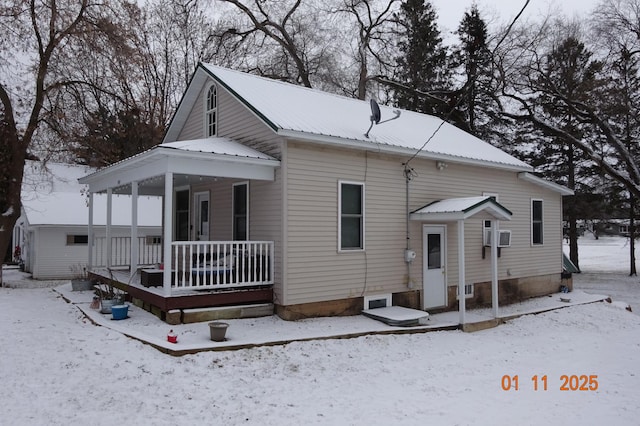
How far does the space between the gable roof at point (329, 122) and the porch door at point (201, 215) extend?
2.48 metres

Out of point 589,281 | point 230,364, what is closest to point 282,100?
point 230,364

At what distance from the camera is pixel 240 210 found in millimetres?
10703

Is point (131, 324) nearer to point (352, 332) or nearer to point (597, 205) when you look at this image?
point (352, 332)

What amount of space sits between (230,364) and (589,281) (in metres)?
20.4

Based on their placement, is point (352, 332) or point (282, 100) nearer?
point (352, 332)

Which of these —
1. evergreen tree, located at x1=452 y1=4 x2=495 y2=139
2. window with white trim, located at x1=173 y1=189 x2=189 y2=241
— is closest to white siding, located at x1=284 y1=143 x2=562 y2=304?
window with white trim, located at x1=173 y1=189 x2=189 y2=241

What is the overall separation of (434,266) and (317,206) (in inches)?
155

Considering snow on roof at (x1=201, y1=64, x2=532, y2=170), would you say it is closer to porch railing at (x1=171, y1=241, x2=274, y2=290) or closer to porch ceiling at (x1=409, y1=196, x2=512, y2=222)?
porch ceiling at (x1=409, y1=196, x2=512, y2=222)

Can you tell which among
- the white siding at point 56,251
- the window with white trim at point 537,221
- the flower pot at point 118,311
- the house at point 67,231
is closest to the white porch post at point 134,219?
the flower pot at point 118,311

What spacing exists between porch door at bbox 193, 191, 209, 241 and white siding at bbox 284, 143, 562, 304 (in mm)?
3858

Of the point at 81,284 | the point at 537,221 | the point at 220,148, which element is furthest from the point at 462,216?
the point at 81,284

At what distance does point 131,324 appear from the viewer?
27.5ft

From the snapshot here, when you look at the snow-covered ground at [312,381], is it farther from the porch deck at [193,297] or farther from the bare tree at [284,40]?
→ the bare tree at [284,40]
